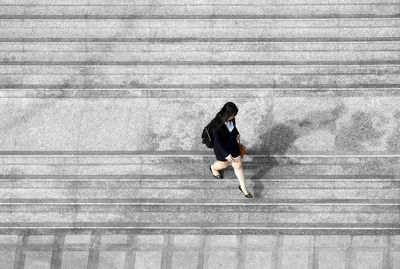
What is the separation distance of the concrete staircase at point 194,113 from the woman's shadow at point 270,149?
0.06ft

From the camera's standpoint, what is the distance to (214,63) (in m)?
7.96

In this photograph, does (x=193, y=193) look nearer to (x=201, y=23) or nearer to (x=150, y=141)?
(x=150, y=141)

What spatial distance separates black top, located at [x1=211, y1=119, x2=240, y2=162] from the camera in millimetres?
5945

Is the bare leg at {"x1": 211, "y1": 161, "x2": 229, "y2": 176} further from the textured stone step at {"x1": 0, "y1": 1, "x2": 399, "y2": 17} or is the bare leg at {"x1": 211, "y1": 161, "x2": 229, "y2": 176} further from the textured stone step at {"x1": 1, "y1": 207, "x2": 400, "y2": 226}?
the textured stone step at {"x1": 0, "y1": 1, "x2": 399, "y2": 17}

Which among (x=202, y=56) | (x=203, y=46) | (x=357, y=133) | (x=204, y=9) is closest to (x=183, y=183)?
(x=202, y=56)

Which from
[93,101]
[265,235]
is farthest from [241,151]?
[93,101]

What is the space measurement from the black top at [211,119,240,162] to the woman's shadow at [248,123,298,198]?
1.37 metres

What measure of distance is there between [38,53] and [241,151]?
4.59m

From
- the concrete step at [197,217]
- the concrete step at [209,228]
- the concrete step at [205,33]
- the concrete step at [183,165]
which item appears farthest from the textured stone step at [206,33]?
the concrete step at [209,228]

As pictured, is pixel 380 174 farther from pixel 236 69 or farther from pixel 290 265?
pixel 236 69

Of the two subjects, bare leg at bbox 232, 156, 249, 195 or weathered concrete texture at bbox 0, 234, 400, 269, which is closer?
bare leg at bbox 232, 156, 249, 195

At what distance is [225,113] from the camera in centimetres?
572

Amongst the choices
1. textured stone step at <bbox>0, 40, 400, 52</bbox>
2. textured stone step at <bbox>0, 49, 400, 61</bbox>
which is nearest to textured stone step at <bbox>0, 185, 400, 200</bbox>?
textured stone step at <bbox>0, 40, 400, 52</bbox>

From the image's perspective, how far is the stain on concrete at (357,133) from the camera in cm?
754
